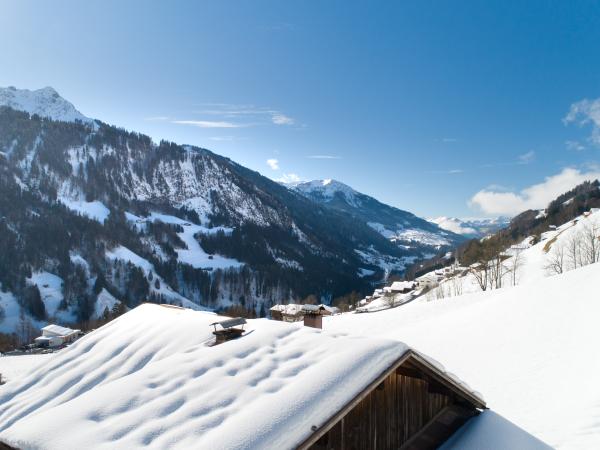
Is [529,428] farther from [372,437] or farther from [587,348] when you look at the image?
[587,348]

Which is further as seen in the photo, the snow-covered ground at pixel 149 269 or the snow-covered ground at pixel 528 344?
the snow-covered ground at pixel 149 269

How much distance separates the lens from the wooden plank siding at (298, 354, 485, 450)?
691 cm

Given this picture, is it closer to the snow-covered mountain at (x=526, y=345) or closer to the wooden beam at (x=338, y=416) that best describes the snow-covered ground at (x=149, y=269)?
the snow-covered mountain at (x=526, y=345)

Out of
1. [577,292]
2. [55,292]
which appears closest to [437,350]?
[577,292]

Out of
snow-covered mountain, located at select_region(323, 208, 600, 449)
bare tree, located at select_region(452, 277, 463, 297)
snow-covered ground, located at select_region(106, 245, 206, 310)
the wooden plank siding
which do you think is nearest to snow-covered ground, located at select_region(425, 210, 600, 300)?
bare tree, located at select_region(452, 277, 463, 297)

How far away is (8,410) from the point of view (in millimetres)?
11531

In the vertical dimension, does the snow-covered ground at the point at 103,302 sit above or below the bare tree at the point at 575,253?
below

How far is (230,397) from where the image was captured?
6172 millimetres

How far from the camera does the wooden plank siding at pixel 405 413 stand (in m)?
6.91

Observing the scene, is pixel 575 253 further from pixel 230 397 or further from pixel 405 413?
pixel 230 397

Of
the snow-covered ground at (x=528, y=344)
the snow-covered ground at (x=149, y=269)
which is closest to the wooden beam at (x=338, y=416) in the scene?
the snow-covered ground at (x=528, y=344)

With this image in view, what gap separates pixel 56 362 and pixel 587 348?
26.4 m

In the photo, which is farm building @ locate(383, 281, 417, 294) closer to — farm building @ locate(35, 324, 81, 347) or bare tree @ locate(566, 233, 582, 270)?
bare tree @ locate(566, 233, 582, 270)

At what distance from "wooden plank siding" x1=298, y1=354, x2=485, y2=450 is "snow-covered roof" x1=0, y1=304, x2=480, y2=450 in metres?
0.96
